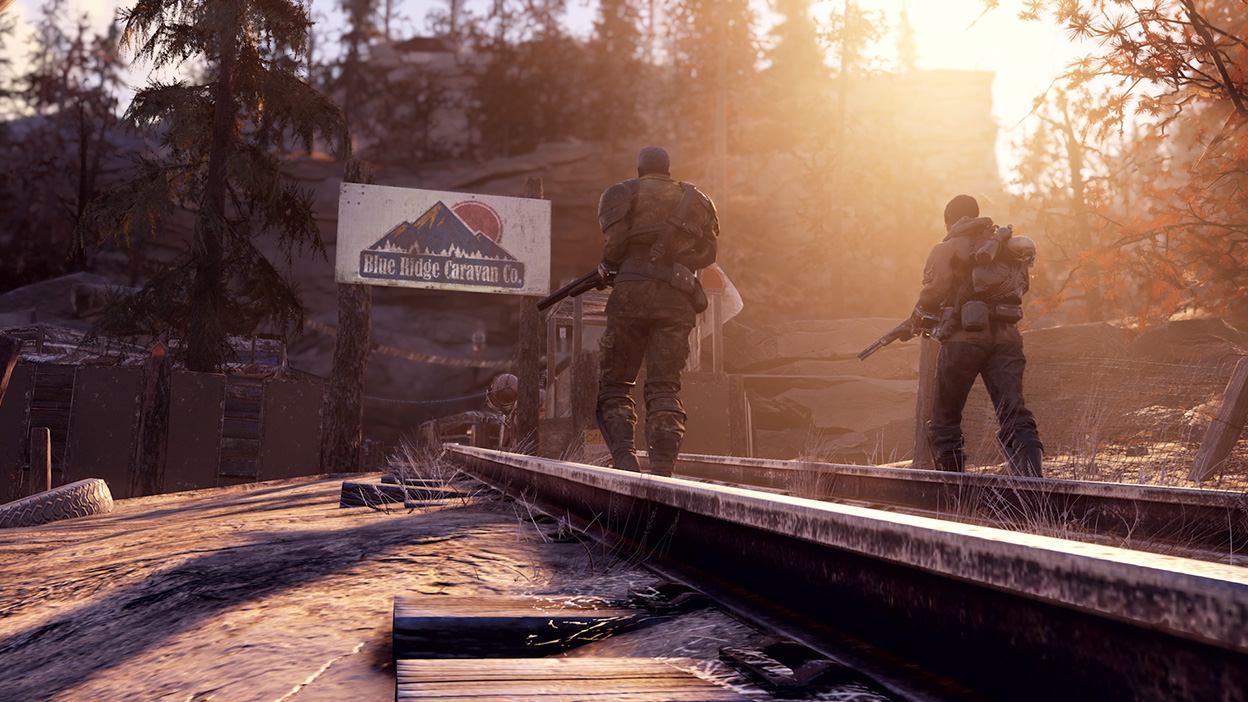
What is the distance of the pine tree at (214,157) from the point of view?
1362 cm

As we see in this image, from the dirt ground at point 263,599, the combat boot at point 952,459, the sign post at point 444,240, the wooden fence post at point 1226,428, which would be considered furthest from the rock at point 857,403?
the dirt ground at point 263,599

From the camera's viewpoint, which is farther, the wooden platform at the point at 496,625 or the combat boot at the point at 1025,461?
the combat boot at the point at 1025,461

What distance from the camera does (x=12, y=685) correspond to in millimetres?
1459

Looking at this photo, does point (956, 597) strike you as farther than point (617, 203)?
No

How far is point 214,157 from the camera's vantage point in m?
14.0

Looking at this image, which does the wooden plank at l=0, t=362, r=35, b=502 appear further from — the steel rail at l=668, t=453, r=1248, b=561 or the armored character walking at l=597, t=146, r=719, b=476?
the steel rail at l=668, t=453, r=1248, b=561

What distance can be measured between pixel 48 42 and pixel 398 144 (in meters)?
15.8

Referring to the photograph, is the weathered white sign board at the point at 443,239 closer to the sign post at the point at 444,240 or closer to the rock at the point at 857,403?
the sign post at the point at 444,240

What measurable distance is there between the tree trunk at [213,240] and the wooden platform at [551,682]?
14198 millimetres

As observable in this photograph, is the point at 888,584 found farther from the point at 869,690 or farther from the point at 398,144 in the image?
the point at 398,144

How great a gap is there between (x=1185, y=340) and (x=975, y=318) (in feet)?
43.4

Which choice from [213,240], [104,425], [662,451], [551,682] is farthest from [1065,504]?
[104,425]

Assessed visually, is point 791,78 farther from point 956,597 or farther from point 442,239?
point 956,597

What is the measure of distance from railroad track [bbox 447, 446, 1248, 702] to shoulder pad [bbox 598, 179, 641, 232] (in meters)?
2.89
